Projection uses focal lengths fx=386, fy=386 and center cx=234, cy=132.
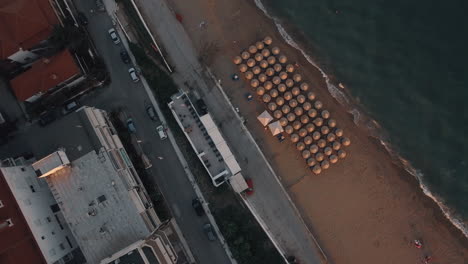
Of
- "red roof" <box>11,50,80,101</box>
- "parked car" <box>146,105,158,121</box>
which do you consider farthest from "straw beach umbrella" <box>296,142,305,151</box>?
"red roof" <box>11,50,80,101</box>

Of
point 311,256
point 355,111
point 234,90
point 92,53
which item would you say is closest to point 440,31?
point 355,111

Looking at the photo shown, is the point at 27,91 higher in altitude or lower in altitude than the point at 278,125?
higher

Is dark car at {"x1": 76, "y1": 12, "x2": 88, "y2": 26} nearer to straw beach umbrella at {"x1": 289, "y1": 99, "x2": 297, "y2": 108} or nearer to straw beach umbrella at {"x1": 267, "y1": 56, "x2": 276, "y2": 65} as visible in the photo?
straw beach umbrella at {"x1": 267, "y1": 56, "x2": 276, "y2": 65}

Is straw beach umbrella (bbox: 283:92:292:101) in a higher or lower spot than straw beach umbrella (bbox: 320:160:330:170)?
higher

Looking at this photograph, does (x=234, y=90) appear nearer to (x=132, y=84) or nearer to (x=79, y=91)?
(x=132, y=84)

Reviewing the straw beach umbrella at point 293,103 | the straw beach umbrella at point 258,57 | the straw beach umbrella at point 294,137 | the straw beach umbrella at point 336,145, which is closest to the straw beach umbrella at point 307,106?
the straw beach umbrella at point 293,103

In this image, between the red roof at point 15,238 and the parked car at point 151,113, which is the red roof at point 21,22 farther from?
the red roof at point 15,238
